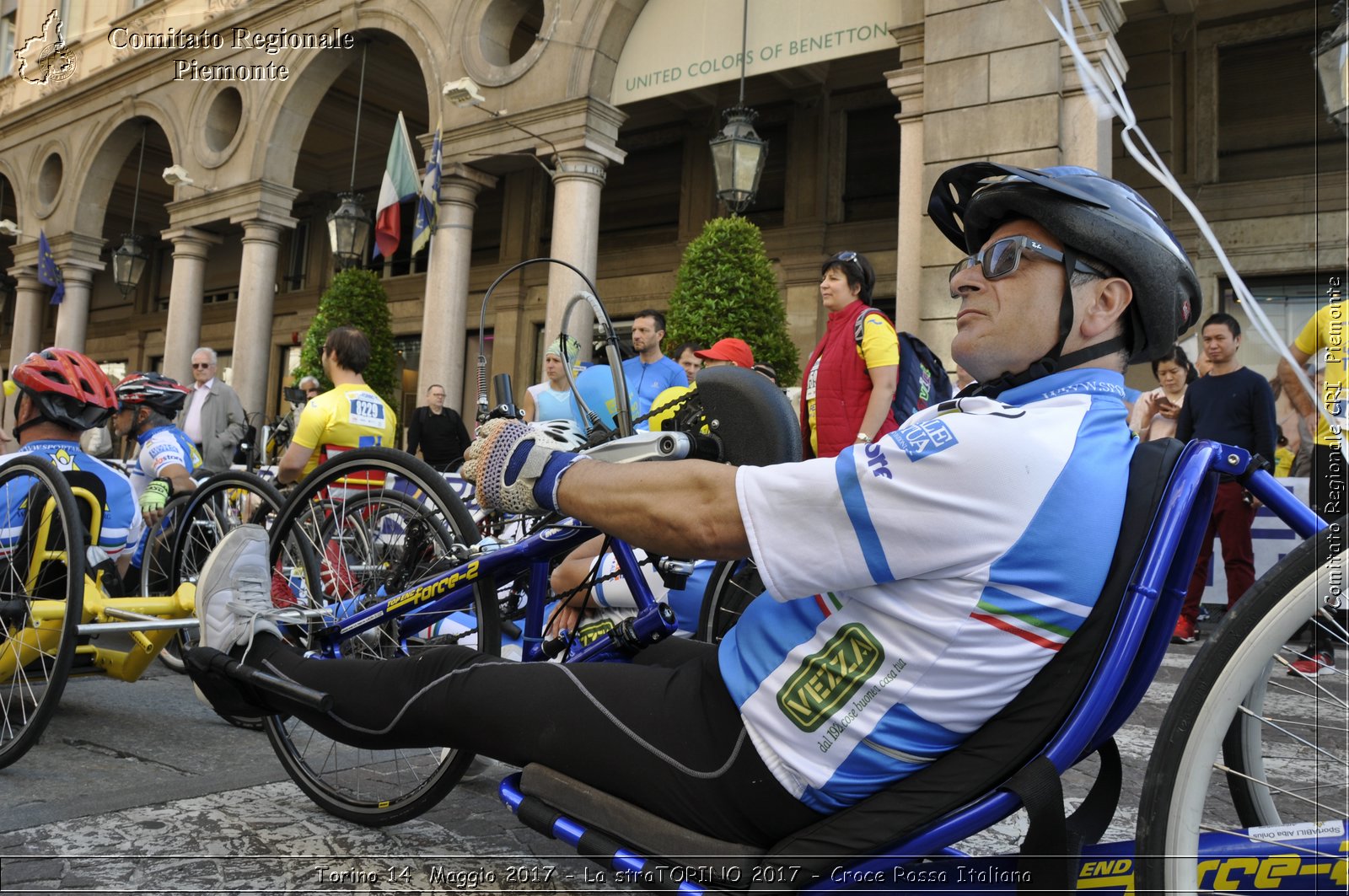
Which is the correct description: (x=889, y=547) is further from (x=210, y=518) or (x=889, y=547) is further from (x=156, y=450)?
(x=156, y=450)

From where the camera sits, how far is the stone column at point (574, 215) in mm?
11883

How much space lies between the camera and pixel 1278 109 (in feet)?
39.1

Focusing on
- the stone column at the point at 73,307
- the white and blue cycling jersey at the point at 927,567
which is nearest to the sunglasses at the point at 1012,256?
the white and blue cycling jersey at the point at 927,567

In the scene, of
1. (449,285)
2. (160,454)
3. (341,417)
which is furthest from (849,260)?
(449,285)

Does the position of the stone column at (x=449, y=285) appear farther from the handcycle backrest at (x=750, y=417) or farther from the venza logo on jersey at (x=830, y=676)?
the venza logo on jersey at (x=830, y=676)

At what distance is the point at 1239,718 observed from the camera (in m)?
1.53

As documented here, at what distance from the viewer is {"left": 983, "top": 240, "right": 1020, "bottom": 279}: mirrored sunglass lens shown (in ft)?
5.61

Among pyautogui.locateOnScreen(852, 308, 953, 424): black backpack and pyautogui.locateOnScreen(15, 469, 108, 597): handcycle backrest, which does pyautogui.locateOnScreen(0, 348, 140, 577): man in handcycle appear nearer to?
pyautogui.locateOnScreen(15, 469, 108, 597): handcycle backrest

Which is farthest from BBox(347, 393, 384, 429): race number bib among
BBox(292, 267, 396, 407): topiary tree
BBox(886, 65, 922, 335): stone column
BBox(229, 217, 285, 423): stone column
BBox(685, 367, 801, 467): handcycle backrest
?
BBox(229, 217, 285, 423): stone column

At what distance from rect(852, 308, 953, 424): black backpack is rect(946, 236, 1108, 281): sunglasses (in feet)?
10.9

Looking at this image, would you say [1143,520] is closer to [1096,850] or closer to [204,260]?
[1096,850]

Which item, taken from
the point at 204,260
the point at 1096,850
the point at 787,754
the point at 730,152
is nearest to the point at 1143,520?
the point at 1096,850

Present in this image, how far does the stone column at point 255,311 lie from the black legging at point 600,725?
14757 millimetres

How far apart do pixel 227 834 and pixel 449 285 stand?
1131 centimetres
